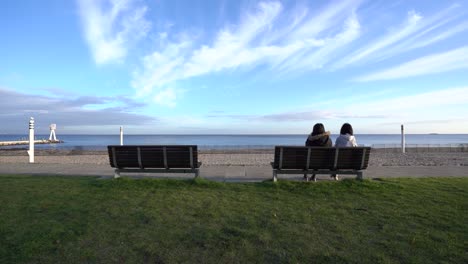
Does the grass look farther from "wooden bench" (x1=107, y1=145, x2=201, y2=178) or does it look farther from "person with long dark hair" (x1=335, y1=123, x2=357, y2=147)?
"person with long dark hair" (x1=335, y1=123, x2=357, y2=147)

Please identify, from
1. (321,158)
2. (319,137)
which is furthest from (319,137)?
(321,158)

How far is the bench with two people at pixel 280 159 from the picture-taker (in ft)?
24.6

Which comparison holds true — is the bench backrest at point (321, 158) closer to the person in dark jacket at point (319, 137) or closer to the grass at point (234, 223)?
the grass at point (234, 223)

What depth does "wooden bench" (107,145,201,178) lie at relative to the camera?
25.6 ft

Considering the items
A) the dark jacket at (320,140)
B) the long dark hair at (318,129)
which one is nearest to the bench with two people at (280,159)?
the dark jacket at (320,140)

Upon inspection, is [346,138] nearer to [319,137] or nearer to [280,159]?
[319,137]

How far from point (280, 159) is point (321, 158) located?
0.82 m

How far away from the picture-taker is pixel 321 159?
7.58 meters

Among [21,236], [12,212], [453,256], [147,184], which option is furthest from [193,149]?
[453,256]

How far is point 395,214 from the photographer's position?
17.0 ft

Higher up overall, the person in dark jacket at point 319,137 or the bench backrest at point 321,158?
the person in dark jacket at point 319,137

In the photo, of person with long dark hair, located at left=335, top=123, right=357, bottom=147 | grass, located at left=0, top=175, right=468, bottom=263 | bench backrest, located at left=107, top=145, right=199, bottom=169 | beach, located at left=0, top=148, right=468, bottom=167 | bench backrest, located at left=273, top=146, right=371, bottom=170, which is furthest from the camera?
beach, located at left=0, top=148, right=468, bottom=167

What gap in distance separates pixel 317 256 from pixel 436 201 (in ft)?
10.6

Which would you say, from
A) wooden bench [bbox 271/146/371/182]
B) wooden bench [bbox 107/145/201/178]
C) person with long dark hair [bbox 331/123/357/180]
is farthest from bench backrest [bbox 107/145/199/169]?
person with long dark hair [bbox 331/123/357/180]
